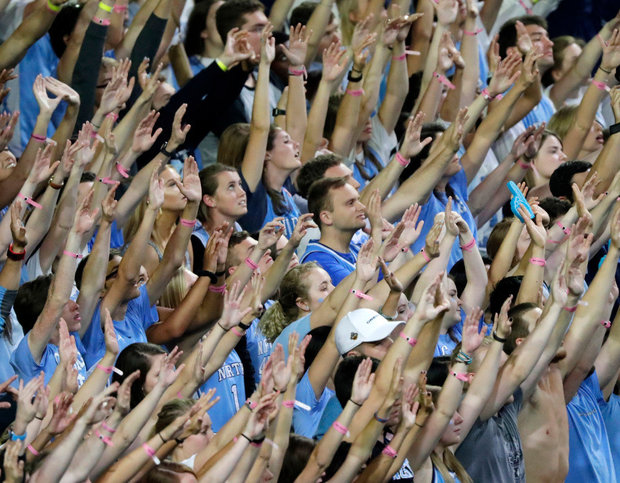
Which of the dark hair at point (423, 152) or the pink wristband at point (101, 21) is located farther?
the dark hair at point (423, 152)

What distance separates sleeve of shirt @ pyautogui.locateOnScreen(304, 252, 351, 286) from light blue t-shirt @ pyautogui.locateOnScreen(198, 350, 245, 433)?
27.9 inches

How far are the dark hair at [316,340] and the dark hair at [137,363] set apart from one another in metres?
0.76

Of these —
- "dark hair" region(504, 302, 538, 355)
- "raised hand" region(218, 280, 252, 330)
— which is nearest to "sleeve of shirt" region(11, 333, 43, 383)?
"raised hand" region(218, 280, 252, 330)

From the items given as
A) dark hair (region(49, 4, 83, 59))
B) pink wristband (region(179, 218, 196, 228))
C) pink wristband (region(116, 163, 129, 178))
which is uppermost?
dark hair (region(49, 4, 83, 59))

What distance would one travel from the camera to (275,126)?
6.10m

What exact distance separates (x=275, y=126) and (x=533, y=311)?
59.7 inches

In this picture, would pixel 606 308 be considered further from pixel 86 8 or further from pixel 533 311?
pixel 86 8

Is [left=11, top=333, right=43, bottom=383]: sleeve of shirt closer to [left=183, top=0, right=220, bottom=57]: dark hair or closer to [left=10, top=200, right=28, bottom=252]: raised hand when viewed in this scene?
[left=10, top=200, right=28, bottom=252]: raised hand

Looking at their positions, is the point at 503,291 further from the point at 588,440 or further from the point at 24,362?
the point at 24,362

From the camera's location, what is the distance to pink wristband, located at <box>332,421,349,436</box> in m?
4.24

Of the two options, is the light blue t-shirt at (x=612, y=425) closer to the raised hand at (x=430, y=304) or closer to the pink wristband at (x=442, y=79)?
the pink wristband at (x=442, y=79)

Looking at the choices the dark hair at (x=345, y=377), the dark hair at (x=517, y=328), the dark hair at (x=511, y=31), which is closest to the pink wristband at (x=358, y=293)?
the dark hair at (x=345, y=377)

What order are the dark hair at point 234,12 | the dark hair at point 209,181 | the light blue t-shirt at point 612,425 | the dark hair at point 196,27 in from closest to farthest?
the dark hair at point 209,181, the light blue t-shirt at point 612,425, the dark hair at point 234,12, the dark hair at point 196,27

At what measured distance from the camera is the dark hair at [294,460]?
4.28 metres
